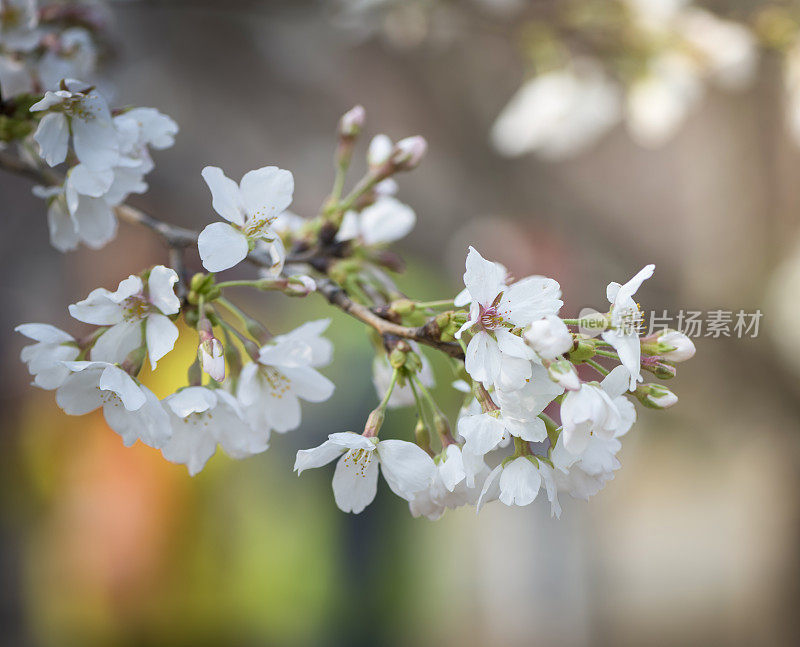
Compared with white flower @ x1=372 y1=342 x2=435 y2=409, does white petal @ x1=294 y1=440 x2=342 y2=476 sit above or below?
below

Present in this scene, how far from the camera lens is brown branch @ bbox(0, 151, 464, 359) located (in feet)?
1.13

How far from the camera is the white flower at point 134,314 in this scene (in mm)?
331

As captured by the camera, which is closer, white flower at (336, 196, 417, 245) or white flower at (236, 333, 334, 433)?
white flower at (236, 333, 334, 433)

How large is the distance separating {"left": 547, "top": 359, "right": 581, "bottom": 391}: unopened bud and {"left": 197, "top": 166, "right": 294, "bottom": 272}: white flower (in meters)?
0.16

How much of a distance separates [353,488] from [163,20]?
1.56m

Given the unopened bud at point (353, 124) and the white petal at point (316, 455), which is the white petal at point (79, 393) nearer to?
the white petal at point (316, 455)

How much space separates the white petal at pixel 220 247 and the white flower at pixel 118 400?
0.07 m

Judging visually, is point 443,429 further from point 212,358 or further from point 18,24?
point 18,24

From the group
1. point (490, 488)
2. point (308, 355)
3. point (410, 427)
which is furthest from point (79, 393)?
point (410, 427)

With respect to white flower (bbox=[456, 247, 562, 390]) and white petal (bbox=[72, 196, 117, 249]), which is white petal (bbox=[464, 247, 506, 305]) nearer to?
white flower (bbox=[456, 247, 562, 390])

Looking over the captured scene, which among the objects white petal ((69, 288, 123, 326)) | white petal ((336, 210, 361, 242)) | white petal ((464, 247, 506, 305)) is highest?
white petal ((336, 210, 361, 242))

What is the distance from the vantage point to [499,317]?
32cm

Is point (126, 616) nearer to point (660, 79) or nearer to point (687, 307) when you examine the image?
point (687, 307)

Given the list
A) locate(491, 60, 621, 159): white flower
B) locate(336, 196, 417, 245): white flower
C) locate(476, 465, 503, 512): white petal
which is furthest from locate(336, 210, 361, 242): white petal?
locate(491, 60, 621, 159): white flower
